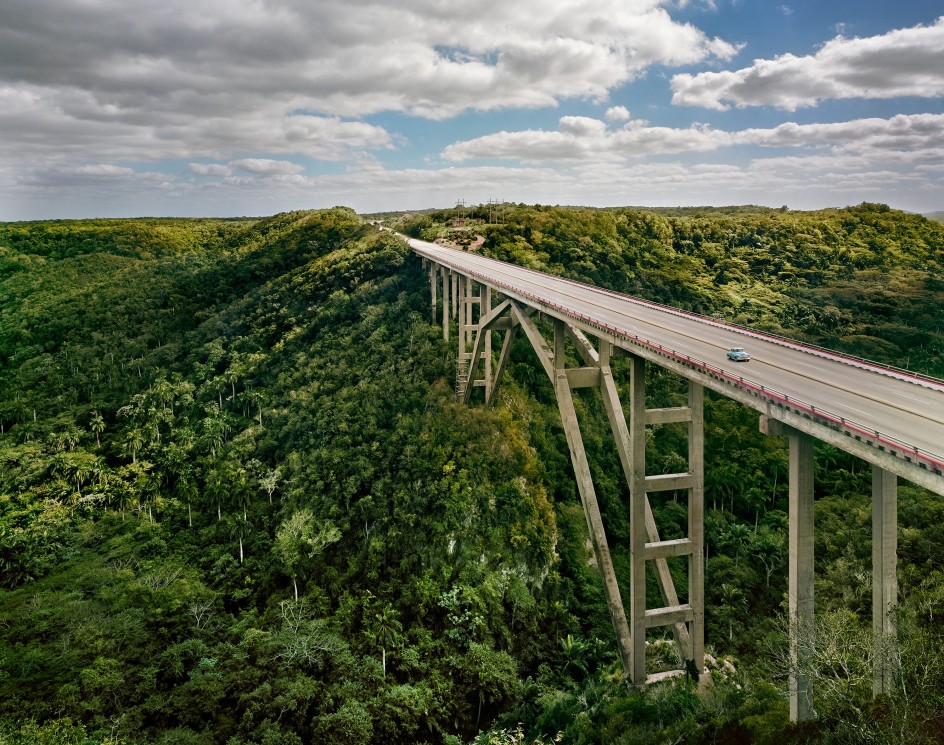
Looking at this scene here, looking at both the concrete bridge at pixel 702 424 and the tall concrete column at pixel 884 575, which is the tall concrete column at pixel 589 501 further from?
the tall concrete column at pixel 884 575

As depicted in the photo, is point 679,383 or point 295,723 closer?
point 295,723

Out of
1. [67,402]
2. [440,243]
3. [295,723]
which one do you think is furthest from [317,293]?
[295,723]

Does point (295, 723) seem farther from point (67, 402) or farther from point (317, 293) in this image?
point (317, 293)

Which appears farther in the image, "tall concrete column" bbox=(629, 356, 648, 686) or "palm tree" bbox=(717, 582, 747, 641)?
"palm tree" bbox=(717, 582, 747, 641)

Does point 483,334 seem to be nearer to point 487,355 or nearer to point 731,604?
point 487,355

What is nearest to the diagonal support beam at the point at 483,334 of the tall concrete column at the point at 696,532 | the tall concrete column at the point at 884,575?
the tall concrete column at the point at 696,532

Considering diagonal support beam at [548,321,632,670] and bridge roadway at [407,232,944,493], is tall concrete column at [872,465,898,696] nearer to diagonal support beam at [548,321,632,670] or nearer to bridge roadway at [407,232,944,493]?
bridge roadway at [407,232,944,493]

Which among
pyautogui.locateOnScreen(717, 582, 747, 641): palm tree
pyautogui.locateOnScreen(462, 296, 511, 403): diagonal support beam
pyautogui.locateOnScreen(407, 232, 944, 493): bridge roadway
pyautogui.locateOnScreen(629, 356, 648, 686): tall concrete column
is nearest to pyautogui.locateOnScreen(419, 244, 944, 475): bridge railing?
pyautogui.locateOnScreen(407, 232, 944, 493): bridge roadway
